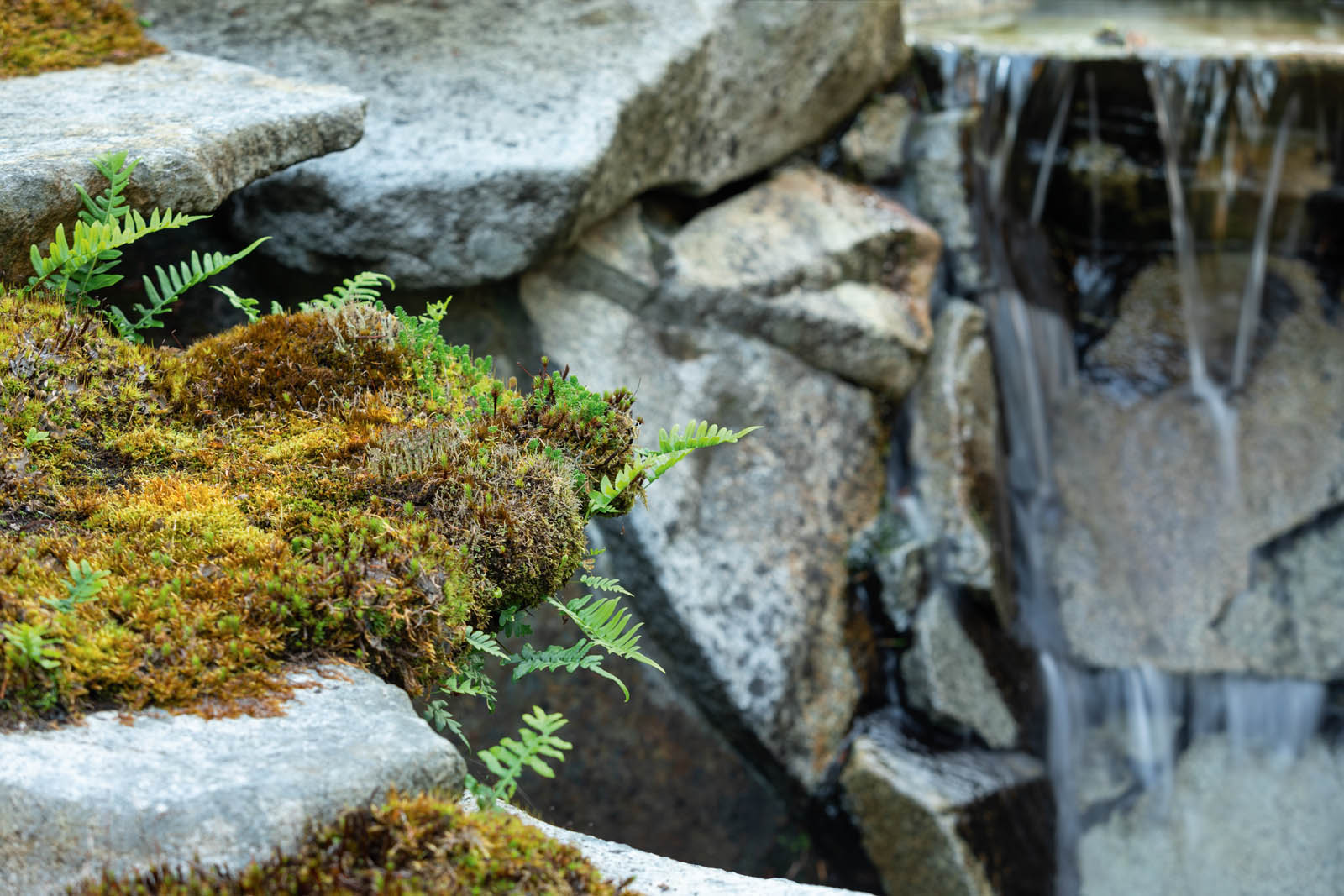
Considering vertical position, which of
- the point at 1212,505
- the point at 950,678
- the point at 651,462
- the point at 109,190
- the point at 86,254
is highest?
the point at 109,190

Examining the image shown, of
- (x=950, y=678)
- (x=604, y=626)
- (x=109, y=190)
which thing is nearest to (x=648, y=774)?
(x=950, y=678)

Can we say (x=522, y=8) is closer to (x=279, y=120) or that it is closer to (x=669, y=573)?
(x=279, y=120)

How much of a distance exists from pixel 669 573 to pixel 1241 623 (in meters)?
4.64

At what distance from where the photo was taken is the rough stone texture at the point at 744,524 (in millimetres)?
5496

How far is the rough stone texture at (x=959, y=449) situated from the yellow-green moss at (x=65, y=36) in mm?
4921

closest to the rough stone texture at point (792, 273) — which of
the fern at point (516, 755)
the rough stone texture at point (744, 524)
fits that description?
the rough stone texture at point (744, 524)

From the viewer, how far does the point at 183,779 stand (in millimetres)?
1938

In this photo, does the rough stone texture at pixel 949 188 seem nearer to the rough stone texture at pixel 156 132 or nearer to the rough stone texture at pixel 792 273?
the rough stone texture at pixel 792 273

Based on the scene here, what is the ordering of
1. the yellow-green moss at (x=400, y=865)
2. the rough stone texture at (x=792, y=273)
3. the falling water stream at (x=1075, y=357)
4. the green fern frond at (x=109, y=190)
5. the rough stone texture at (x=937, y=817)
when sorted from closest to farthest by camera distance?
1. the yellow-green moss at (x=400, y=865)
2. the green fern frond at (x=109, y=190)
3. the rough stone texture at (x=937, y=817)
4. the rough stone texture at (x=792, y=273)
5. the falling water stream at (x=1075, y=357)

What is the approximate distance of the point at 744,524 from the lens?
583 cm

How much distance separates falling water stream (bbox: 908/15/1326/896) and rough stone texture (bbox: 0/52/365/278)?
508cm

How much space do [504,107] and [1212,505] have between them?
6.02 m

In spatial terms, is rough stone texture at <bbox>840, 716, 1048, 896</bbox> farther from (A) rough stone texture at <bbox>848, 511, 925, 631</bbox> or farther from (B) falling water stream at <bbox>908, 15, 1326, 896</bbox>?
(B) falling water stream at <bbox>908, 15, 1326, 896</bbox>

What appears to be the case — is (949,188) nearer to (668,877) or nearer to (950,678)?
(950,678)
